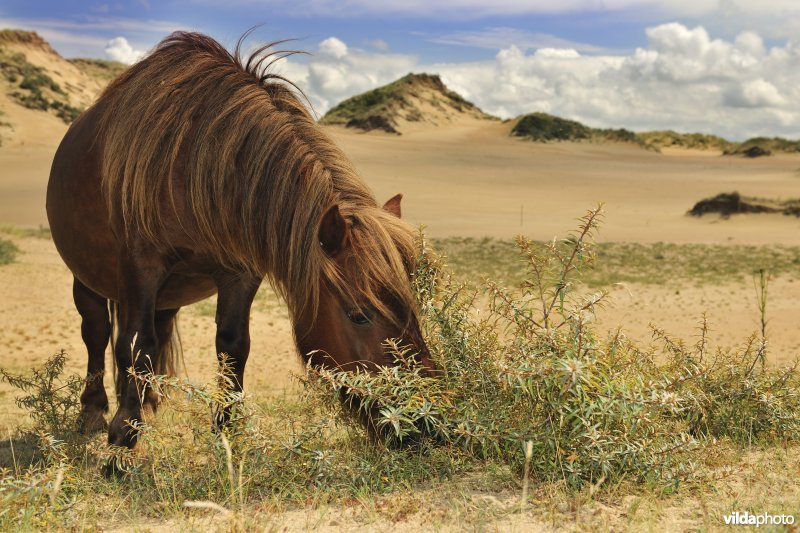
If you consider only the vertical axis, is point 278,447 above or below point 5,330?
above

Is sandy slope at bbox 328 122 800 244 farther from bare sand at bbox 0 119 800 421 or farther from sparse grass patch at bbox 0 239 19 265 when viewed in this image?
sparse grass patch at bbox 0 239 19 265

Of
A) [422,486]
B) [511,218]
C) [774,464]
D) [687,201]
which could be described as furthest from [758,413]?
[687,201]

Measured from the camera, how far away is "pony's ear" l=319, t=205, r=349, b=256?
8.55ft

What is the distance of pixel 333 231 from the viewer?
265 cm

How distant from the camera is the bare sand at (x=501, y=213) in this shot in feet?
27.1

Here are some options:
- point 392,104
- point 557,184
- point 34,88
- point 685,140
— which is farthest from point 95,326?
point 685,140

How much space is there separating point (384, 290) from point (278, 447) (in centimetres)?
77

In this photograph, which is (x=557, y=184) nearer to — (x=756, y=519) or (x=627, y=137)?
(x=627, y=137)

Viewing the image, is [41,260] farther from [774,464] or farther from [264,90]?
[774,464]

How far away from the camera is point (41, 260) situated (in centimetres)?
1288

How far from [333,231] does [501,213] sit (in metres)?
28.7

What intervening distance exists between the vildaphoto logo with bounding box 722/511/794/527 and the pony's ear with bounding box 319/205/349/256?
5.51ft

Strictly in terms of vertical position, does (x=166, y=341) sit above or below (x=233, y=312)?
below

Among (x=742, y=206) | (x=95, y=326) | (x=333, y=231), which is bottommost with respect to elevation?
(x=95, y=326)
